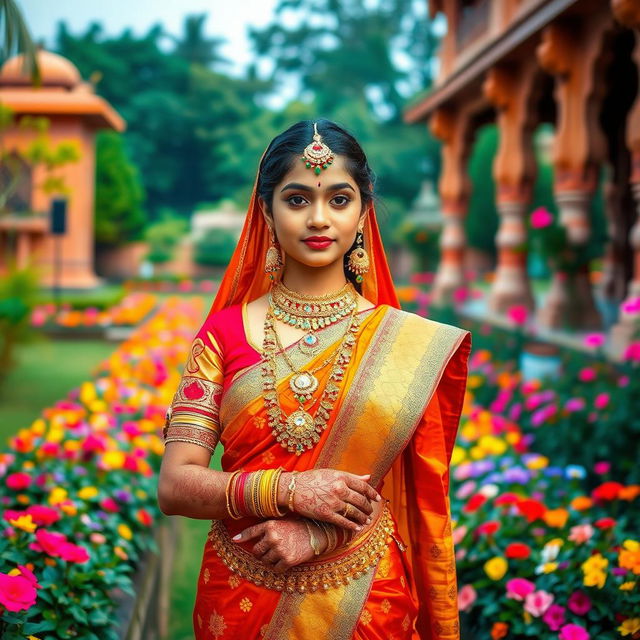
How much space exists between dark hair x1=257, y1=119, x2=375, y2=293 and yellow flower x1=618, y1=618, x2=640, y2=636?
4.23 feet

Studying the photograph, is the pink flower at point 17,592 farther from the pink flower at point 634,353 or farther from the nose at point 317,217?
the pink flower at point 634,353

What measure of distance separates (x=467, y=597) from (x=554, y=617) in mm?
304

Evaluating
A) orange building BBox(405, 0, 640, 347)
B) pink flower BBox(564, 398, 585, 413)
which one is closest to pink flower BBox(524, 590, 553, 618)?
pink flower BBox(564, 398, 585, 413)

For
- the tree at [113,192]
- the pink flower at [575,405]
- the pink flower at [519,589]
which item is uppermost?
the pink flower at [519,589]

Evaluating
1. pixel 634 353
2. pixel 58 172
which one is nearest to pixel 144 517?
pixel 634 353

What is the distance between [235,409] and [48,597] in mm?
862

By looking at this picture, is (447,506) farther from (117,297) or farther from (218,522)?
(117,297)

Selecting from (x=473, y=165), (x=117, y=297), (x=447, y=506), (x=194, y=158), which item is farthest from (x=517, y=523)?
(x=194, y=158)

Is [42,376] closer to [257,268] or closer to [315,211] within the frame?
[257,268]

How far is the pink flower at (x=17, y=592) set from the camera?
1696mm

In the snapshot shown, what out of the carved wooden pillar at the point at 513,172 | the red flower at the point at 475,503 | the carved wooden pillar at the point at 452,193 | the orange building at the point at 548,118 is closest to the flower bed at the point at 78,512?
the red flower at the point at 475,503

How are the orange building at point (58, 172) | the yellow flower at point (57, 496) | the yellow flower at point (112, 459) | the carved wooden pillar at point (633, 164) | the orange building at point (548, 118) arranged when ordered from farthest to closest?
the orange building at point (58, 172), the orange building at point (548, 118), the carved wooden pillar at point (633, 164), the yellow flower at point (112, 459), the yellow flower at point (57, 496)

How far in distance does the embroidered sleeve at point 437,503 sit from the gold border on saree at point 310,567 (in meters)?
0.12

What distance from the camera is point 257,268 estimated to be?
1742 mm
